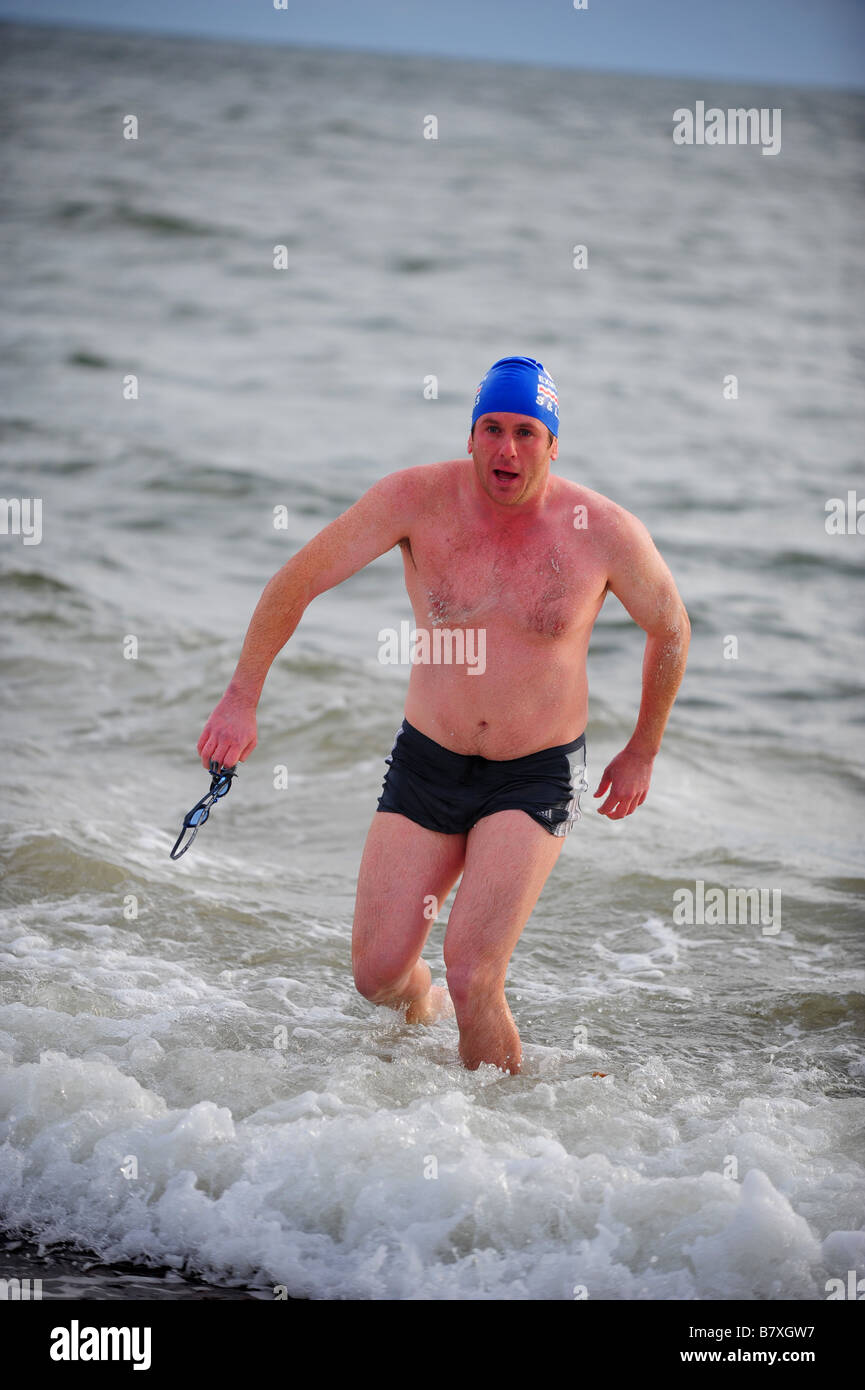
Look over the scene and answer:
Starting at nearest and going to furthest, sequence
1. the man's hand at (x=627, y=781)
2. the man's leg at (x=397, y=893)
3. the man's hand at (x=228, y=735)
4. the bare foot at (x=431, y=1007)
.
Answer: the man's hand at (x=228, y=735)
the man's leg at (x=397, y=893)
the man's hand at (x=627, y=781)
the bare foot at (x=431, y=1007)

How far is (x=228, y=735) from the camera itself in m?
4.12

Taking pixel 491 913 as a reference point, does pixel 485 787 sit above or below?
above

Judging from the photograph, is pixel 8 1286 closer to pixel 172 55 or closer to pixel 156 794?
pixel 156 794

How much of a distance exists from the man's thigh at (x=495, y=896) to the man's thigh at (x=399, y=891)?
0.54ft

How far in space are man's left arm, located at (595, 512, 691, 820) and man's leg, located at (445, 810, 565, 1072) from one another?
0.30m

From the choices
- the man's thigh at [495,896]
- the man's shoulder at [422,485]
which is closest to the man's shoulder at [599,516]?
the man's shoulder at [422,485]

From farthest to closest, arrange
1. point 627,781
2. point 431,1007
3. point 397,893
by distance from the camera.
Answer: point 431,1007, point 627,781, point 397,893

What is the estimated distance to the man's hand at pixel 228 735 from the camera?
4.12 metres

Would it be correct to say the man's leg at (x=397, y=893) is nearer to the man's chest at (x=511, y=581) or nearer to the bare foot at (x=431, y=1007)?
the bare foot at (x=431, y=1007)

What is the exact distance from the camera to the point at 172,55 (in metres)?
66.9

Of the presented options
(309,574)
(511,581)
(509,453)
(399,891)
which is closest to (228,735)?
(309,574)

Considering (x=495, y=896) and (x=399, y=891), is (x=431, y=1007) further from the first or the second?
(x=495, y=896)

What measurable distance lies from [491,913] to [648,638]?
994 millimetres

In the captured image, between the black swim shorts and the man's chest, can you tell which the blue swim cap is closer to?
the man's chest
